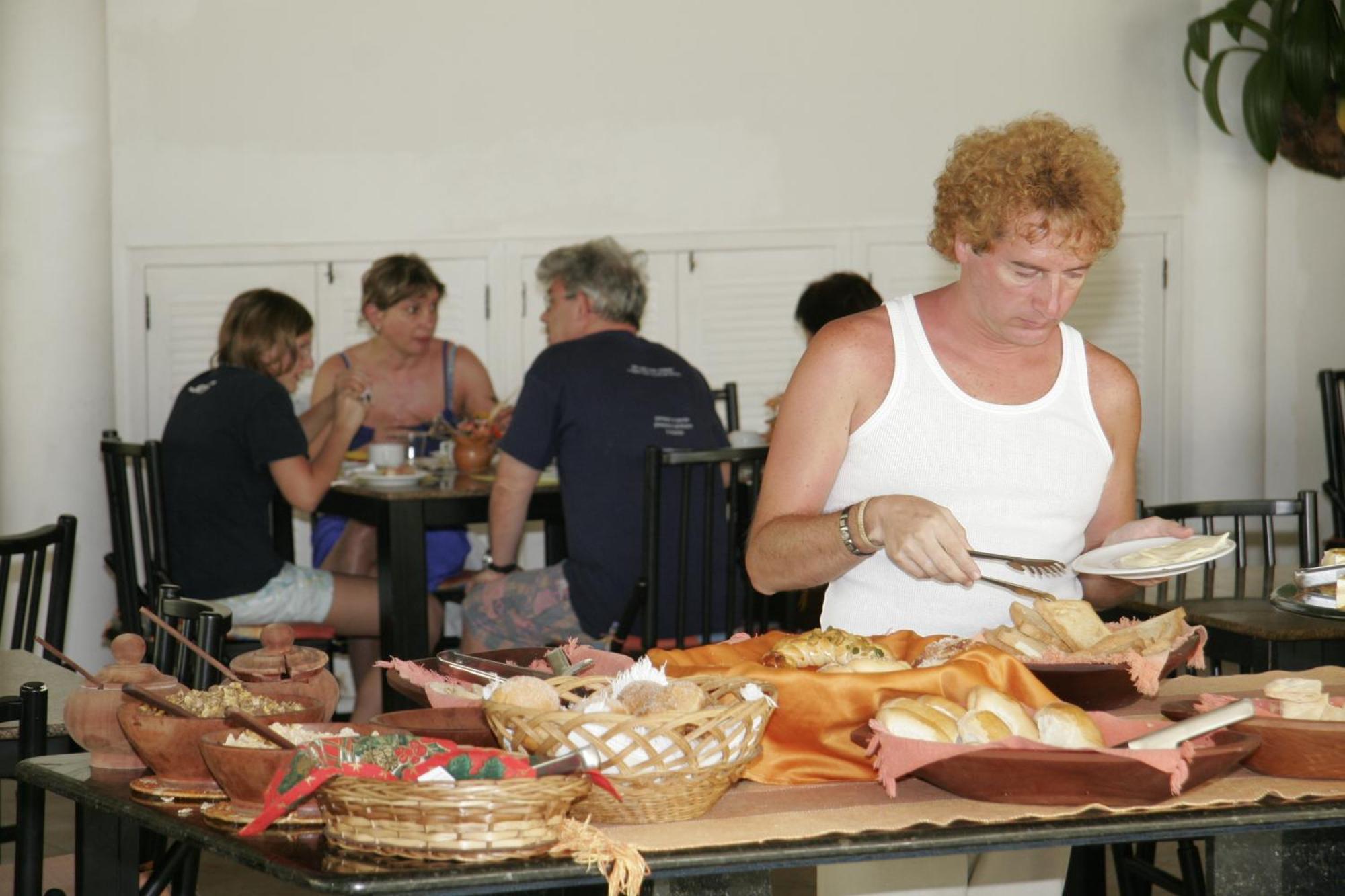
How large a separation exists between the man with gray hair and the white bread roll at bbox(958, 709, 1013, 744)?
221cm

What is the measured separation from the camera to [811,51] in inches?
218

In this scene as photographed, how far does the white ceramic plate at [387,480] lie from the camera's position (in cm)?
407

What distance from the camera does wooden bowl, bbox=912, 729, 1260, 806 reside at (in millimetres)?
1349

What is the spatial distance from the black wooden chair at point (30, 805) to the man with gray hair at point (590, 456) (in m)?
1.82

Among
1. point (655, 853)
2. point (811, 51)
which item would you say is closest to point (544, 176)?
point (811, 51)

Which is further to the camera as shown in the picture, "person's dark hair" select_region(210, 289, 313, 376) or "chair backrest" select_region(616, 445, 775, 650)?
"person's dark hair" select_region(210, 289, 313, 376)

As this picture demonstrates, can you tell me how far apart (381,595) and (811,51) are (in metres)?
2.62

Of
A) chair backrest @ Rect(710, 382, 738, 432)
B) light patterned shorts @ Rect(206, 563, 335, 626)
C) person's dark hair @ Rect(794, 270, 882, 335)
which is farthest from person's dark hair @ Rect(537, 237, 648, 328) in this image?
chair backrest @ Rect(710, 382, 738, 432)

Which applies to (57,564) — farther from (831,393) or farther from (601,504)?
(831,393)

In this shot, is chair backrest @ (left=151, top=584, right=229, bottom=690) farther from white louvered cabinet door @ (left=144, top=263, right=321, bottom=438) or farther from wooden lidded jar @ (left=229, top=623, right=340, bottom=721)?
white louvered cabinet door @ (left=144, top=263, right=321, bottom=438)

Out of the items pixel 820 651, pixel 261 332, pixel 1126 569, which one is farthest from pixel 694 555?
pixel 820 651

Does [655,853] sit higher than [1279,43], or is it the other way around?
[1279,43]

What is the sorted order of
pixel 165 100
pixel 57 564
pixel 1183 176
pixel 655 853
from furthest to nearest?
1. pixel 1183 176
2. pixel 165 100
3. pixel 57 564
4. pixel 655 853

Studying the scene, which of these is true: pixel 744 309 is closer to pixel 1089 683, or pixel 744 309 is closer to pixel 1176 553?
pixel 1176 553
